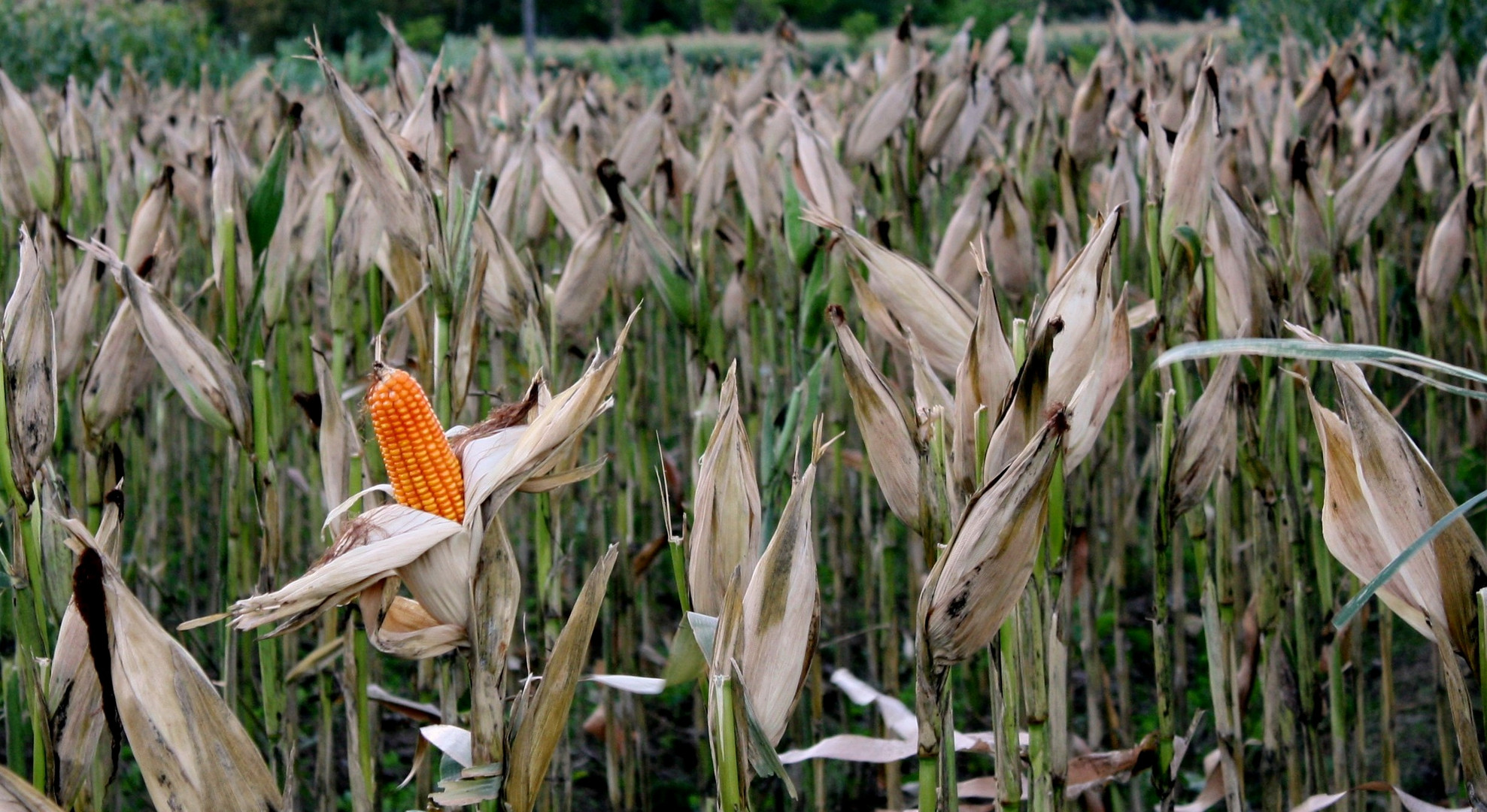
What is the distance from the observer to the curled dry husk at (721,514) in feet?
2.67

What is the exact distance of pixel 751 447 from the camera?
1.75 m

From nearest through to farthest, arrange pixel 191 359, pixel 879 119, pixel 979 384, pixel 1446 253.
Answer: pixel 979 384 < pixel 191 359 < pixel 1446 253 < pixel 879 119

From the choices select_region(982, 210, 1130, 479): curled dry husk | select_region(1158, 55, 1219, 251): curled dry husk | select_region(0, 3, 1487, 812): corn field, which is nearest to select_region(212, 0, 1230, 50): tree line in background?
select_region(0, 3, 1487, 812): corn field

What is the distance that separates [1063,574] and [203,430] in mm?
2598

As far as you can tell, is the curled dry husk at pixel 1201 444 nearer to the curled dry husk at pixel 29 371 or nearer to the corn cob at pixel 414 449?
the corn cob at pixel 414 449

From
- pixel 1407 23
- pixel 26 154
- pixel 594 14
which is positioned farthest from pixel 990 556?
pixel 594 14

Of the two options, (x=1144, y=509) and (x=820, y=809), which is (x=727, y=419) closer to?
(x=820, y=809)

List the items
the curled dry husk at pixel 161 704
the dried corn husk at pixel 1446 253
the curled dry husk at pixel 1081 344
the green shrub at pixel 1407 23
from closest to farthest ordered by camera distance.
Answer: the curled dry husk at pixel 161 704 < the curled dry husk at pixel 1081 344 < the dried corn husk at pixel 1446 253 < the green shrub at pixel 1407 23

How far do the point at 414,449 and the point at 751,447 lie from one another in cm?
96

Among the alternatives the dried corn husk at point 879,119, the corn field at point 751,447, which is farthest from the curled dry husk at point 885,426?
the dried corn husk at point 879,119

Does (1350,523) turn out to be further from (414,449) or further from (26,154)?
(26,154)

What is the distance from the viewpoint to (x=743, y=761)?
779 millimetres

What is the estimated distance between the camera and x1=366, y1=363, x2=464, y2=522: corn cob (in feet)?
2.62

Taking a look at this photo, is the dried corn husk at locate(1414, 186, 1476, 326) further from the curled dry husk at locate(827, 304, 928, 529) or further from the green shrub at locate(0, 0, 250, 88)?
the green shrub at locate(0, 0, 250, 88)
